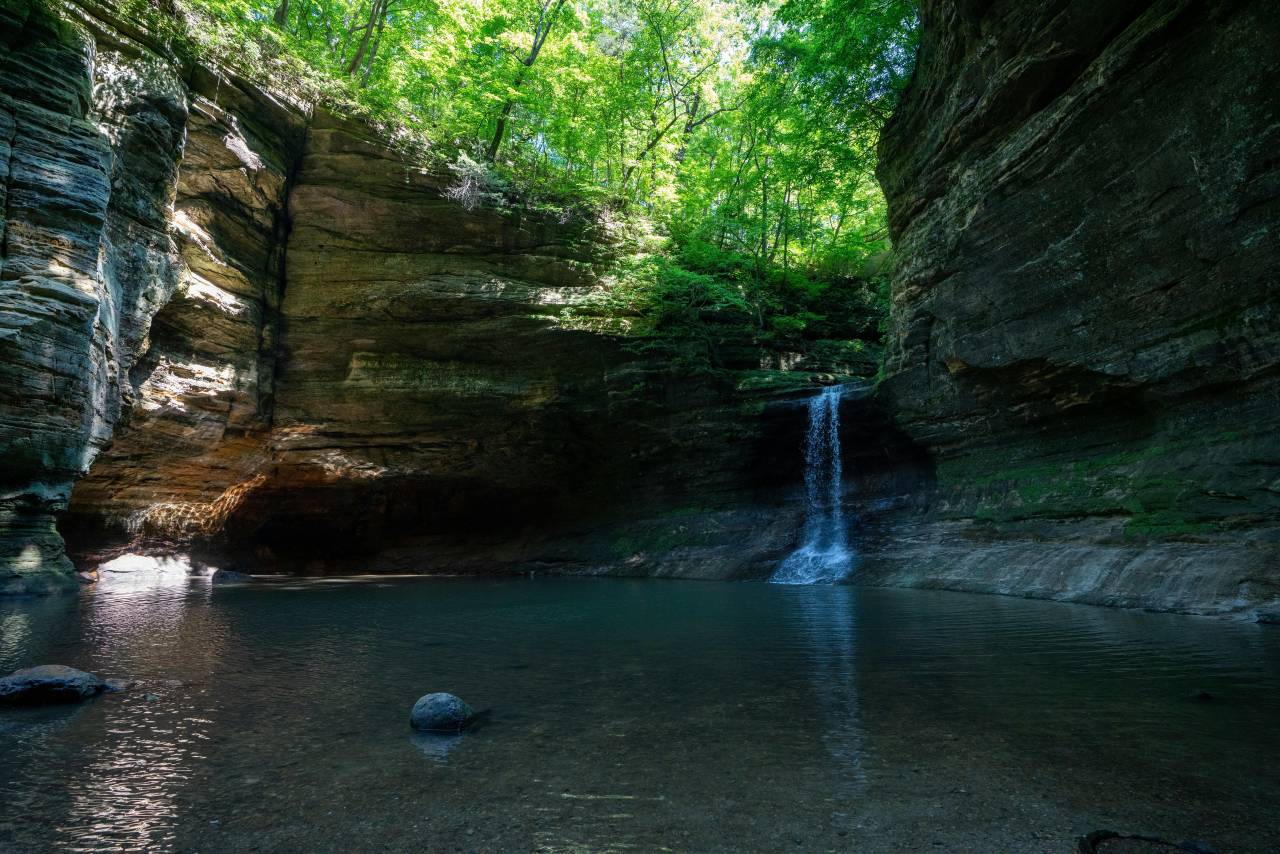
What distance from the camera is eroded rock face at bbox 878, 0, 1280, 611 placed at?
860cm

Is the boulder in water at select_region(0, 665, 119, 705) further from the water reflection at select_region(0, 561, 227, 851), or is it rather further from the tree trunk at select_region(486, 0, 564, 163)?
the tree trunk at select_region(486, 0, 564, 163)

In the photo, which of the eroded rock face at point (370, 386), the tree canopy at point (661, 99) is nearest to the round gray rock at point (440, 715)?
the eroded rock face at point (370, 386)

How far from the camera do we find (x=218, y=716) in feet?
11.7

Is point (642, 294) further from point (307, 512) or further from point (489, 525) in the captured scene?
point (307, 512)

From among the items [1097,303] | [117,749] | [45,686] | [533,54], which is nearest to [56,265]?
[45,686]

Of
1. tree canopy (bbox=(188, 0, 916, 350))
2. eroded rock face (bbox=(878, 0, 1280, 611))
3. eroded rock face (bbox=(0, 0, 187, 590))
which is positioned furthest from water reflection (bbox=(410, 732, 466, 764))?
tree canopy (bbox=(188, 0, 916, 350))

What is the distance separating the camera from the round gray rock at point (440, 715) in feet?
11.0

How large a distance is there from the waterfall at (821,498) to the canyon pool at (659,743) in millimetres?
8133

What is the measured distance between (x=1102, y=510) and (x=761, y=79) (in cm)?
1551

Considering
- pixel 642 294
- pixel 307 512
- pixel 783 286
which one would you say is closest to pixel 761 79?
pixel 783 286

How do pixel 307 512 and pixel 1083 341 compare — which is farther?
pixel 307 512

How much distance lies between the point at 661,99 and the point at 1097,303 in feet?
59.2

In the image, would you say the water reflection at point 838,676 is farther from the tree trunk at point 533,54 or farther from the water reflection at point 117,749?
the tree trunk at point 533,54

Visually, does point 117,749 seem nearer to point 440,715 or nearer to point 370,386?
point 440,715
